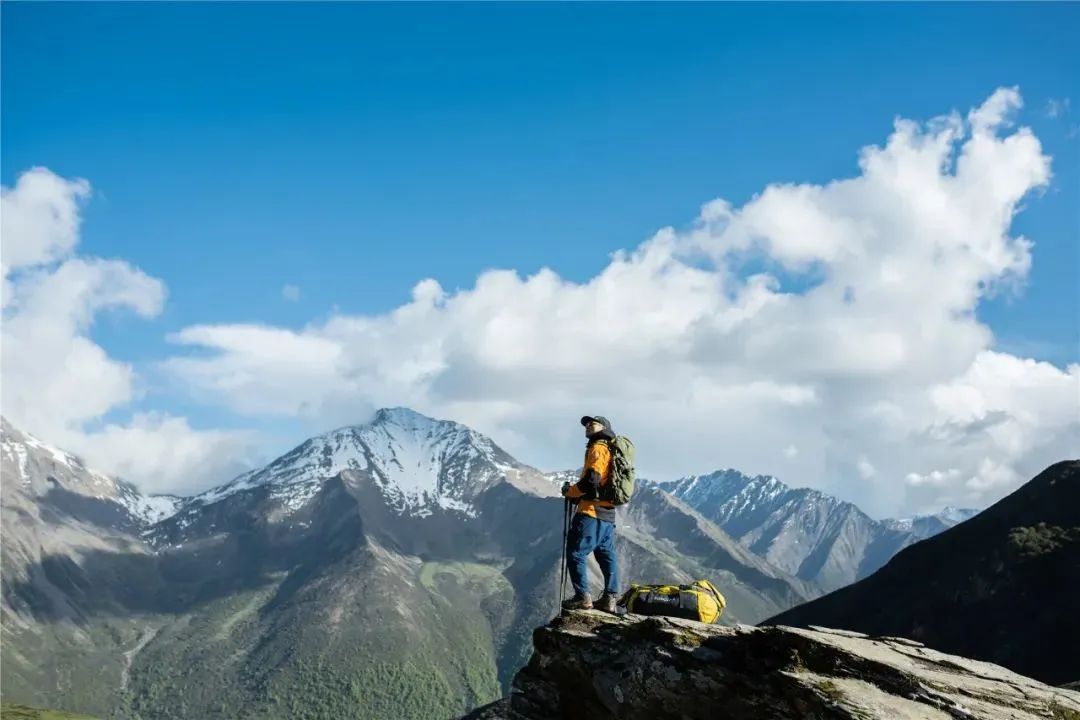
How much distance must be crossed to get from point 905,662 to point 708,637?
3.91 meters

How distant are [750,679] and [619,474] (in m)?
Answer: 6.34

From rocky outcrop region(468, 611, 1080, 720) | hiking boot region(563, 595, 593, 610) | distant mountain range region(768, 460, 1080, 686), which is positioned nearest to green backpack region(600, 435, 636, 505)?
hiking boot region(563, 595, 593, 610)

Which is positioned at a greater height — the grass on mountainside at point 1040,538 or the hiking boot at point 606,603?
the grass on mountainside at point 1040,538

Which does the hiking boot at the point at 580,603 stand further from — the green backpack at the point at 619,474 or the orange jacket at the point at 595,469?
the green backpack at the point at 619,474

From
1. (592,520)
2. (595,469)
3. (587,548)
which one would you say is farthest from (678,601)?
(595,469)

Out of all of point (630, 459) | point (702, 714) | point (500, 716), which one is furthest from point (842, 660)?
point (500, 716)

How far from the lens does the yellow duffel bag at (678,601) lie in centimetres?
2144

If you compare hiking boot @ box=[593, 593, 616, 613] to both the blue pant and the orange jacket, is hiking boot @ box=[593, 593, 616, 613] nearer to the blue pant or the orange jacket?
the blue pant

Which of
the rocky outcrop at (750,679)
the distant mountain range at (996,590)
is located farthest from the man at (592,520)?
the distant mountain range at (996,590)

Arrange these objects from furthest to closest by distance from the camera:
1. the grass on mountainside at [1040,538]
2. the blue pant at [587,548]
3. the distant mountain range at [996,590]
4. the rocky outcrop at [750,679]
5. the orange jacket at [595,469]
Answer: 1. the grass on mountainside at [1040,538]
2. the distant mountain range at [996,590]
3. the blue pant at [587,548]
4. the orange jacket at [595,469]
5. the rocky outcrop at [750,679]

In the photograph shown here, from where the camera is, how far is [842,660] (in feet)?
49.1

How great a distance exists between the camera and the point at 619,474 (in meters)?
20.7

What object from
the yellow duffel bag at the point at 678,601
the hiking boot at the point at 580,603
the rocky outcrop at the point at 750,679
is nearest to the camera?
the rocky outcrop at the point at 750,679

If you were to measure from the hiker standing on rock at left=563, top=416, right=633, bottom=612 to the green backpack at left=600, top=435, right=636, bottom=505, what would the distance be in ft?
0.12
